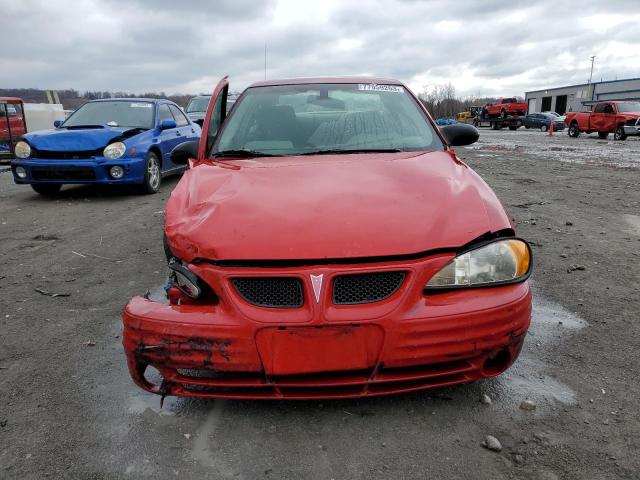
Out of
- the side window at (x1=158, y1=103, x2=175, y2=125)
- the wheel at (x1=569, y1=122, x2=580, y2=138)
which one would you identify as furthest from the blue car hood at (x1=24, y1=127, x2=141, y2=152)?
the wheel at (x1=569, y1=122, x2=580, y2=138)

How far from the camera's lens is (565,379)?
7.95 feet

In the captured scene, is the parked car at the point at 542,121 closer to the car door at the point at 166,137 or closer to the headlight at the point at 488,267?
the car door at the point at 166,137

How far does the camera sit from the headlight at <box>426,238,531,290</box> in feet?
6.51

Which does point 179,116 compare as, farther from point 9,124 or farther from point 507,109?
point 507,109

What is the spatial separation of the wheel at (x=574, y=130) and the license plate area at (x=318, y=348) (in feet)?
89.2

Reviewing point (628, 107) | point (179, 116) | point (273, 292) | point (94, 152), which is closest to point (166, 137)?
point (179, 116)

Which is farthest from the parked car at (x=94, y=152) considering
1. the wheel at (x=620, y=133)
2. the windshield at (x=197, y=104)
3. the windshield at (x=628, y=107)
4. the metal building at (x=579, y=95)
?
the metal building at (x=579, y=95)

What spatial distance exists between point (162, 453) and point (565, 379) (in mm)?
1871

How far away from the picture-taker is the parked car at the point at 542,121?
1407 inches

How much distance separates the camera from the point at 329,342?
183 centimetres

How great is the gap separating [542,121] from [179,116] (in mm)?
34099

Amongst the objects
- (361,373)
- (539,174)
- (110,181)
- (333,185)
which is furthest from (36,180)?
(539,174)

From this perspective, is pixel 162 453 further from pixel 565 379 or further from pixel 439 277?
pixel 565 379

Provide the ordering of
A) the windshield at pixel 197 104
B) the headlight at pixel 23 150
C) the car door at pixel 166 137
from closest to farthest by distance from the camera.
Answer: the headlight at pixel 23 150, the car door at pixel 166 137, the windshield at pixel 197 104
